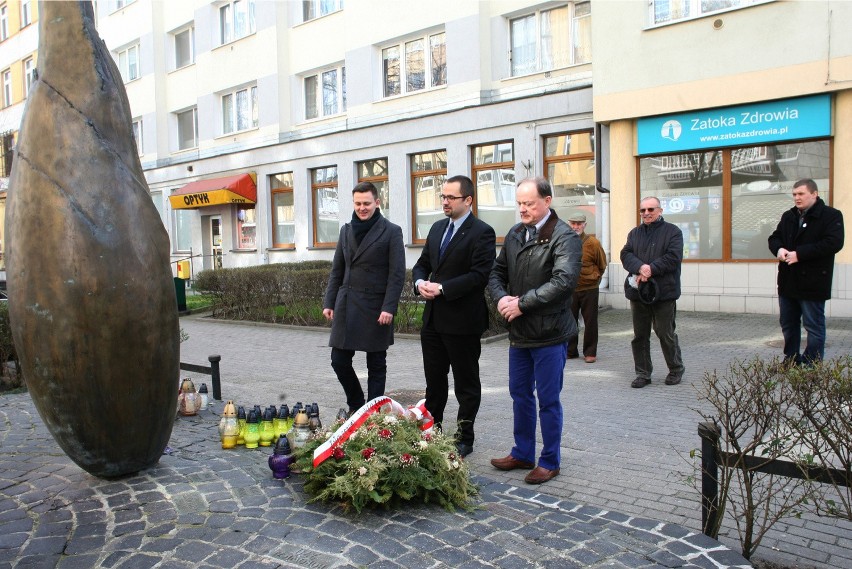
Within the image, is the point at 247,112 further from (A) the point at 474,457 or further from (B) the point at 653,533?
(B) the point at 653,533

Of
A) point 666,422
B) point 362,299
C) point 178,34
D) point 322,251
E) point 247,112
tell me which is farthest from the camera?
point 178,34

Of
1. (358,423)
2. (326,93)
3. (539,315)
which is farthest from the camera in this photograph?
(326,93)

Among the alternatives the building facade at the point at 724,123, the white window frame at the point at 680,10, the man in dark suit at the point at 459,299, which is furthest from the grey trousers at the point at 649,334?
the white window frame at the point at 680,10

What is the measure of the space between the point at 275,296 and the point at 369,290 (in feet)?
30.5

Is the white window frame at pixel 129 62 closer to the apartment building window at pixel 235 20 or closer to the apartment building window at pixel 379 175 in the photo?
the apartment building window at pixel 235 20

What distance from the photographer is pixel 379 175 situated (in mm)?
20141

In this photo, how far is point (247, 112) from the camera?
79.0 ft

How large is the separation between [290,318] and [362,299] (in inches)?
343

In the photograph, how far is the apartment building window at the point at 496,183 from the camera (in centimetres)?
1703

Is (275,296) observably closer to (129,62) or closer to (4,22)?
(129,62)

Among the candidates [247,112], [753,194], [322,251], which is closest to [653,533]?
[753,194]

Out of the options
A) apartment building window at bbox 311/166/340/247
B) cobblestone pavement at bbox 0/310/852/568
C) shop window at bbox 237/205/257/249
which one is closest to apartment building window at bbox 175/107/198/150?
shop window at bbox 237/205/257/249

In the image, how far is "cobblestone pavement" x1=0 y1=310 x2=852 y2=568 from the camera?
10.8 ft

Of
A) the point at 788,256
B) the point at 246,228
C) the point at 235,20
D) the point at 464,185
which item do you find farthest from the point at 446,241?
the point at 235,20
